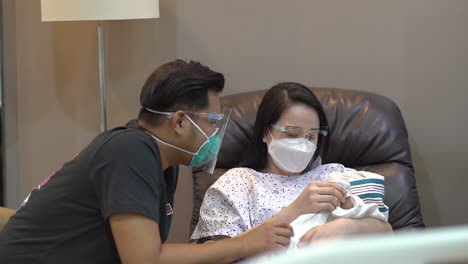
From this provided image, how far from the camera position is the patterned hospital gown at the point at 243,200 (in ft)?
7.27

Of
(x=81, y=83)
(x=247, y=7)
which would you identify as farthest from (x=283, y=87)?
(x=81, y=83)

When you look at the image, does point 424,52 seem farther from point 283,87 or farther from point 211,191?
point 211,191

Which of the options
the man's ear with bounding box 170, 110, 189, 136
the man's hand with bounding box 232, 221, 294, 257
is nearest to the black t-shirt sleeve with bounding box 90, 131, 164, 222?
the man's ear with bounding box 170, 110, 189, 136

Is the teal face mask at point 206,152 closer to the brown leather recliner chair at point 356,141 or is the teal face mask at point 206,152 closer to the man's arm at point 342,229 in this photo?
the man's arm at point 342,229

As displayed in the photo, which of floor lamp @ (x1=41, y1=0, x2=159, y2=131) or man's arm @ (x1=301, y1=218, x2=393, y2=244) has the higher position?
A: floor lamp @ (x1=41, y1=0, x2=159, y2=131)

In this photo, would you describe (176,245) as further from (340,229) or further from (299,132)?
(299,132)

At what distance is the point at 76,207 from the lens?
1644 millimetres

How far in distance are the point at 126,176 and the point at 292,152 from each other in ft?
2.77

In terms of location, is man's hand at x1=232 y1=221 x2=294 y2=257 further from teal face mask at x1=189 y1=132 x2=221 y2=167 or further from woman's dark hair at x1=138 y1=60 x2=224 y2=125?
woman's dark hair at x1=138 y1=60 x2=224 y2=125

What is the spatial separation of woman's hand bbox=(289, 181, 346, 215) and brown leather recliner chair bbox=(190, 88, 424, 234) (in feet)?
1.69

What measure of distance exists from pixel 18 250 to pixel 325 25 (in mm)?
1794

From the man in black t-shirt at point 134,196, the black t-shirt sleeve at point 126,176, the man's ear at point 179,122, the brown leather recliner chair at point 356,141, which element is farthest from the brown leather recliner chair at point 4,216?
the brown leather recliner chair at point 356,141

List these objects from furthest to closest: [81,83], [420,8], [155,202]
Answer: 1. [81,83]
2. [420,8]
3. [155,202]

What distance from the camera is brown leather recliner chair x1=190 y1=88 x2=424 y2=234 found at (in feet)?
8.44
